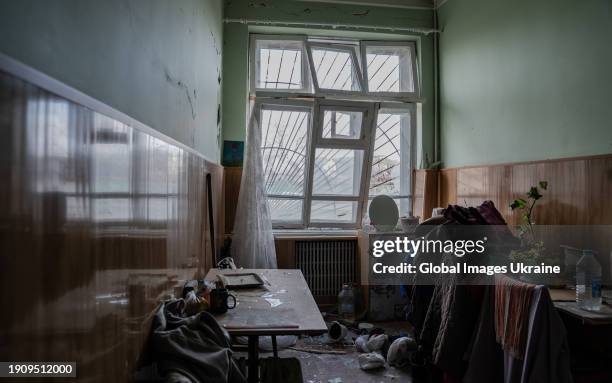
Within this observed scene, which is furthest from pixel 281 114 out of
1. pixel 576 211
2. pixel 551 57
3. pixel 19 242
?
pixel 19 242

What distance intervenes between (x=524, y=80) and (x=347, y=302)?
2.56 meters

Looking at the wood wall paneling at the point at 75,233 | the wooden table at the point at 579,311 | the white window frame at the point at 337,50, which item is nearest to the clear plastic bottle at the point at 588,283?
the wooden table at the point at 579,311

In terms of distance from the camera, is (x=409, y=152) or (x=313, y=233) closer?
(x=313, y=233)

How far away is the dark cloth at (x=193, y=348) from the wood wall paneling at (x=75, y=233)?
2.6 inches

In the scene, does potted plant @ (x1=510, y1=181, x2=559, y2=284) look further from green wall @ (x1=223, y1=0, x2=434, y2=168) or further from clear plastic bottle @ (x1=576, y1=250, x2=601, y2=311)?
green wall @ (x1=223, y1=0, x2=434, y2=168)

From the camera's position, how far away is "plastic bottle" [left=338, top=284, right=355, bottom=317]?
3.84 meters

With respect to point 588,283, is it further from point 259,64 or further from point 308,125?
point 259,64

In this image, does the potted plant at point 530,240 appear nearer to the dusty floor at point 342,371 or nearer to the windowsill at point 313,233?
the dusty floor at point 342,371

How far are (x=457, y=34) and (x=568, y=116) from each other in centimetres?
185

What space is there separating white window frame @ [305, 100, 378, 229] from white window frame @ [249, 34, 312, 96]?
0.29m

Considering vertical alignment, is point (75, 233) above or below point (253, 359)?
above

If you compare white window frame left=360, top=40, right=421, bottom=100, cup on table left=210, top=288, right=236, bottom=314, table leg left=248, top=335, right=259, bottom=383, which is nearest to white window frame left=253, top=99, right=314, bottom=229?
white window frame left=360, top=40, right=421, bottom=100

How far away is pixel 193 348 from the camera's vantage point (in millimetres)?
1193

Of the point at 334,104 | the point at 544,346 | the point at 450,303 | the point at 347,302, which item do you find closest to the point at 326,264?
the point at 347,302
